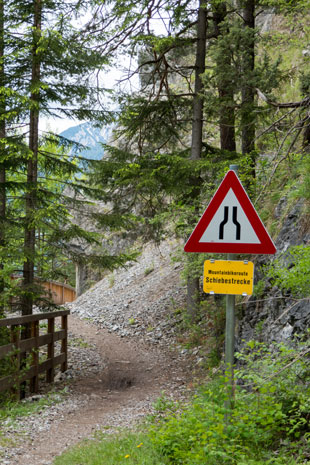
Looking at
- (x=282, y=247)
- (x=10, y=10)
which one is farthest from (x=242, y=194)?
(x=10, y=10)

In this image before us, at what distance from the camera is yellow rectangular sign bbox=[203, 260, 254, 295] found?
3.70 m

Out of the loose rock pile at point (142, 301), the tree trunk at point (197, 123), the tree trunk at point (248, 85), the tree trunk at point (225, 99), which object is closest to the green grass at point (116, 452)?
the tree trunk at point (248, 85)

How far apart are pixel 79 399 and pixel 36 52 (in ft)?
22.6

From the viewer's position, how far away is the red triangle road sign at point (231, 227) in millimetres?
3770

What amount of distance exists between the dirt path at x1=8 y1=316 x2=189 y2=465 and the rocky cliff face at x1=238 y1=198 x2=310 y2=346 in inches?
82.4

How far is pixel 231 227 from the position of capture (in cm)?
383

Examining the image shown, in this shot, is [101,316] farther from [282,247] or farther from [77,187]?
[282,247]

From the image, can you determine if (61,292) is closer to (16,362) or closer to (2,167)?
(2,167)

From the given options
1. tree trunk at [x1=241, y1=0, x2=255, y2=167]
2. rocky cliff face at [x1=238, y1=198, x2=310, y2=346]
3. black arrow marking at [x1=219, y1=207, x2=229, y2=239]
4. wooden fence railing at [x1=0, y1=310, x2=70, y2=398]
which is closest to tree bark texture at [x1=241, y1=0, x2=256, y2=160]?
tree trunk at [x1=241, y1=0, x2=255, y2=167]

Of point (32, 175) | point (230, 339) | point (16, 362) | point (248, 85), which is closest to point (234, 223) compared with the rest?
point (230, 339)

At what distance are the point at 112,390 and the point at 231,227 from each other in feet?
20.7

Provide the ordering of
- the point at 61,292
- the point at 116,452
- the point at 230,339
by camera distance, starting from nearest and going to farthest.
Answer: the point at 230,339, the point at 116,452, the point at 61,292

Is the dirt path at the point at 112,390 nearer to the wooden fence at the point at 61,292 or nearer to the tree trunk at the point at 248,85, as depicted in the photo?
the tree trunk at the point at 248,85

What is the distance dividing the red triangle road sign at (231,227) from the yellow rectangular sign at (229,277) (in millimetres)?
116
